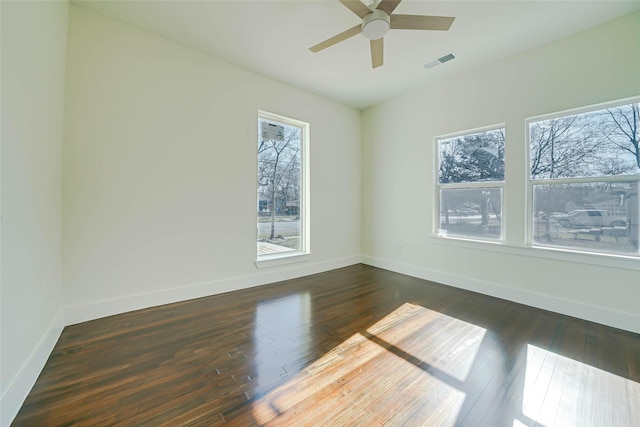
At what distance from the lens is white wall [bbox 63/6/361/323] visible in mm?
2408

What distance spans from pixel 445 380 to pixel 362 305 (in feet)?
4.21

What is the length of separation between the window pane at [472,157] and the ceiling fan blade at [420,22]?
182 centimetres

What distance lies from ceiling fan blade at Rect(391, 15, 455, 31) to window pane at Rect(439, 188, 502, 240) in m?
2.15

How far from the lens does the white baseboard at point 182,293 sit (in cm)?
242

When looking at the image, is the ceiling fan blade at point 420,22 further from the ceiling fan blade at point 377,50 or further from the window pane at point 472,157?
the window pane at point 472,157

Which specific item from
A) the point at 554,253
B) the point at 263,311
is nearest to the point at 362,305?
the point at 263,311

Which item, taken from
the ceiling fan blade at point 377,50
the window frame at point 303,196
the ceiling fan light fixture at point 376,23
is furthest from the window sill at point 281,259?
the ceiling fan light fixture at point 376,23

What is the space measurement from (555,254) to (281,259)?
11.0 feet

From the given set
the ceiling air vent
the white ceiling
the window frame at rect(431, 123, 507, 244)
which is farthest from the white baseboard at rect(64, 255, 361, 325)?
the ceiling air vent

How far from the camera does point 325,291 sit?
335 centimetres

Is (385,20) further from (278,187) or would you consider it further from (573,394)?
(573,394)

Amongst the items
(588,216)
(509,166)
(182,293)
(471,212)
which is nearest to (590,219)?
(588,216)

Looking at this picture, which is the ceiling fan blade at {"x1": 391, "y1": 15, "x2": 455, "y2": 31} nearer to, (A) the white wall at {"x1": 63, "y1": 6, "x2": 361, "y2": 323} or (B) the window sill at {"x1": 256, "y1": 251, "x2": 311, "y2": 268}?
(A) the white wall at {"x1": 63, "y1": 6, "x2": 361, "y2": 323}

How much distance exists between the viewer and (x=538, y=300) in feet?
9.37
